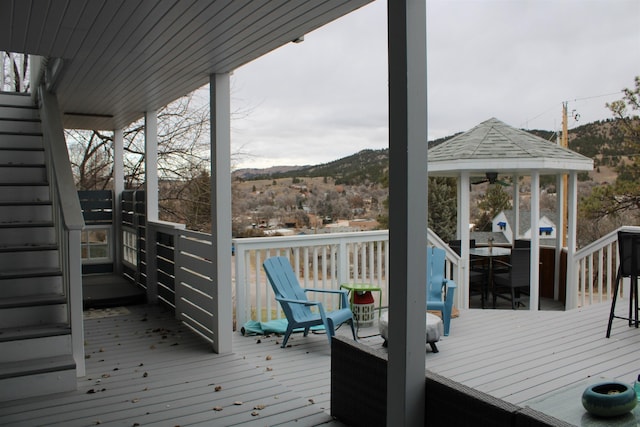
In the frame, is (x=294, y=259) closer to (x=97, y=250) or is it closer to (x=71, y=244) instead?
(x=71, y=244)

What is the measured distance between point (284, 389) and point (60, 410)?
1.43m

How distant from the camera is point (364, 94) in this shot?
21.5 m

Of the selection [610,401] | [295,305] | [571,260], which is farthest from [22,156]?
[571,260]

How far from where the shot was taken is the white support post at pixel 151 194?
21.4ft

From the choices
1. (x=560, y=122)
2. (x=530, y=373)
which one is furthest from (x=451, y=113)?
(x=530, y=373)

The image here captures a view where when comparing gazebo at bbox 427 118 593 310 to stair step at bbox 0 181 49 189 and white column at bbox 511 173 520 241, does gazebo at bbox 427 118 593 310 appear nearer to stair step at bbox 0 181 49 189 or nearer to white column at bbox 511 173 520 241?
white column at bbox 511 173 520 241

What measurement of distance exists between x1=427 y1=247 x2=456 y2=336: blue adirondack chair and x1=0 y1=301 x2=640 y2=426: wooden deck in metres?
0.26

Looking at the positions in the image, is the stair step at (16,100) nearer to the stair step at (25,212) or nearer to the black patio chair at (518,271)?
the stair step at (25,212)

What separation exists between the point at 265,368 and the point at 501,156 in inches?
206

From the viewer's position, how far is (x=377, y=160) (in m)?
19.6

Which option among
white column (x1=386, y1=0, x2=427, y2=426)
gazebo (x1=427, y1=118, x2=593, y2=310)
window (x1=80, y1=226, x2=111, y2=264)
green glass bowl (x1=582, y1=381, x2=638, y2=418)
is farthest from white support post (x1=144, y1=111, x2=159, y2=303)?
green glass bowl (x1=582, y1=381, x2=638, y2=418)

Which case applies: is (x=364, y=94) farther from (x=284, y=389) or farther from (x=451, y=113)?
(x=284, y=389)

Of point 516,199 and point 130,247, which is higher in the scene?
point 516,199

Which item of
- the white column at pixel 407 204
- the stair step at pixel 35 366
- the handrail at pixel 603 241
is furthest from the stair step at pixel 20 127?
the handrail at pixel 603 241
